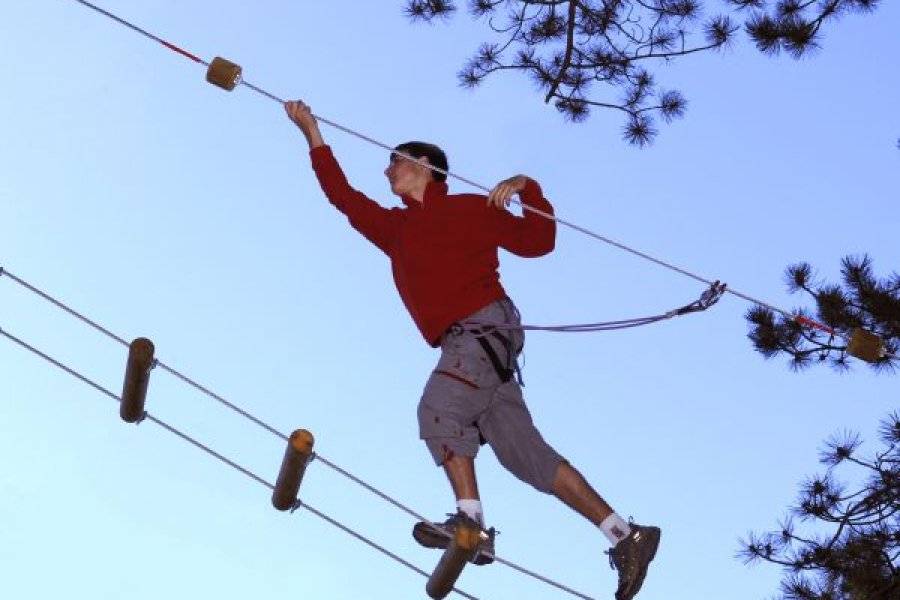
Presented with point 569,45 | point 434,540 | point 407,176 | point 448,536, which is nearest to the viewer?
point 448,536

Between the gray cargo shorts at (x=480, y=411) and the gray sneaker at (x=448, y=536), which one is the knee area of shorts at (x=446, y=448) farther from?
the gray sneaker at (x=448, y=536)

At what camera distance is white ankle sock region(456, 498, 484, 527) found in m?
5.90

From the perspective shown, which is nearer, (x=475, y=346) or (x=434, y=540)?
(x=434, y=540)

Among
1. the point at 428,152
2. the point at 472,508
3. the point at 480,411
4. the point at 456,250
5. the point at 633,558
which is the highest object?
the point at 428,152

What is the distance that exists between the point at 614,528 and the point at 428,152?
1.55m

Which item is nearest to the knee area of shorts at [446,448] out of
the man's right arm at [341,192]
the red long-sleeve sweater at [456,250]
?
the red long-sleeve sweater at [456,250]

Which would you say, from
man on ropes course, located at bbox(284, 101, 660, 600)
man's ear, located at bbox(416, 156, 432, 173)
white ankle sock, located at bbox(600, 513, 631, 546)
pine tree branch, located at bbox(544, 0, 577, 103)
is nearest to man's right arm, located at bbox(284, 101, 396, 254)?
man on ropes course, located at bbox(284, 101, 660, 600)

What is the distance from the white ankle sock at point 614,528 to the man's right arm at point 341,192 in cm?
123

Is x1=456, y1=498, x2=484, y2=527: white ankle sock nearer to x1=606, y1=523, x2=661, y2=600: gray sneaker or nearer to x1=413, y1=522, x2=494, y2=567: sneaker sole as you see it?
x1=413, y1=522, x2=494, y2=567: sneaker sole

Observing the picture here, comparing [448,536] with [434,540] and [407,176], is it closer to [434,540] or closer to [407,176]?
[434,540]

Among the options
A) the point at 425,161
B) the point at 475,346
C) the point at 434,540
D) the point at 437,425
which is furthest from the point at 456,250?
the point at 434,540

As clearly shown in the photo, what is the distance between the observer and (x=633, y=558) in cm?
586

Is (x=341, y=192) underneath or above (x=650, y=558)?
above

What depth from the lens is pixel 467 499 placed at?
5.94 metres
